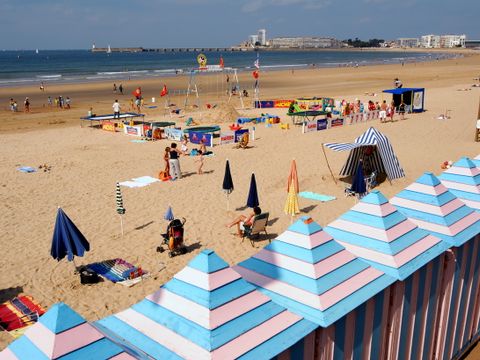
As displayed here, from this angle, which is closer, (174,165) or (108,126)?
(174,165)

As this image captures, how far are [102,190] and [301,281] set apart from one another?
11342 millimetres

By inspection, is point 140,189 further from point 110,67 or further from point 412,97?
point 110,67

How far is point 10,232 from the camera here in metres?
10.9

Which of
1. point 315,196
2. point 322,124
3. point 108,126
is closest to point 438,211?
point 315,196

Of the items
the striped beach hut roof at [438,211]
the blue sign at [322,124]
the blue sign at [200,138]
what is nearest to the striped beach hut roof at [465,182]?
the striped beach hut roof at [438,211]

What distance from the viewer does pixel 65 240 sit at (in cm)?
805

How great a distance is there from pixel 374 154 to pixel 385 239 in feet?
32.4

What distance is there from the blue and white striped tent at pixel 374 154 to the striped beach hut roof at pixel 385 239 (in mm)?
8092

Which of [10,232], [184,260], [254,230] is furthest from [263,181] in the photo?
[10,232]

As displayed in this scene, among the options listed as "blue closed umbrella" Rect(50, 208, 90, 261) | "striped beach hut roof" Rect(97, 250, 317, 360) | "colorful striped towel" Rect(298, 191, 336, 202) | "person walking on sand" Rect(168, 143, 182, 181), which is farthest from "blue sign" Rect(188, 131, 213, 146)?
"striped beach hut roof" Rect(97, 250, 317, 360)

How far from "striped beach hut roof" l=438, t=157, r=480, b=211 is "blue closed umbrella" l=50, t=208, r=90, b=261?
20.7ft

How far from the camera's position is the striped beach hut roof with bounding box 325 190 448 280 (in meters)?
4.68

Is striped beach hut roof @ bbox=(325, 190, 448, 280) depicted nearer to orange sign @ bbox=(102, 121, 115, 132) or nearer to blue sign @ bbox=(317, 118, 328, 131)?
blue sign @ bbox=(317, 118, 328, 131)

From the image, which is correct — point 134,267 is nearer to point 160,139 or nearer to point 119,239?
point 119,239
